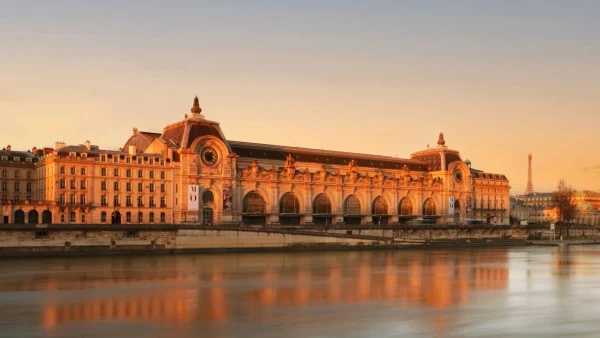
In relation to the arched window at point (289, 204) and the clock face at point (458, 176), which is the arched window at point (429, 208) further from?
the arched window at point (289, 204)

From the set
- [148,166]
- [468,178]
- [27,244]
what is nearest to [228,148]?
[148,166]

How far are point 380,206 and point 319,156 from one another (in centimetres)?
1450

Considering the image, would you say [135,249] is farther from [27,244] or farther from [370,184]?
[370,184]

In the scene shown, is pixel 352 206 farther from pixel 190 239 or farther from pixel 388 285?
pixel 388 285

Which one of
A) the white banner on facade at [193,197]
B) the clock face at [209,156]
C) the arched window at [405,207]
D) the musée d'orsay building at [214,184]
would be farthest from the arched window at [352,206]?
the white banner on facade at [193,197]

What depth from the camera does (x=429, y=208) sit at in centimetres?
12438

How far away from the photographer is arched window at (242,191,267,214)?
327 ft

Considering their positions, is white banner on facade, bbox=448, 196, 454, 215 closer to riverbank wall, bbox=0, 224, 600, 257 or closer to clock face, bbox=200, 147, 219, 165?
riverbank wall, bbox=0, 224, 600, 257

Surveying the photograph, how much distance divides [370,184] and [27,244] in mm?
62306

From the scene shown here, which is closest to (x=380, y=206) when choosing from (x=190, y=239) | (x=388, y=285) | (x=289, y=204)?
(x=289, y=204)

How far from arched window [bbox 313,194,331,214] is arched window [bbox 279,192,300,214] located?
145 inches

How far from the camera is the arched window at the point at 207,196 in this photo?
94.4 metres

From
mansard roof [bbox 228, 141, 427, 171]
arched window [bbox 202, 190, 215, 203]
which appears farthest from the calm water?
mansard roof [bbox 228, 141, 427, 171]

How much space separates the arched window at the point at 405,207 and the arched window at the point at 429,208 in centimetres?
371
